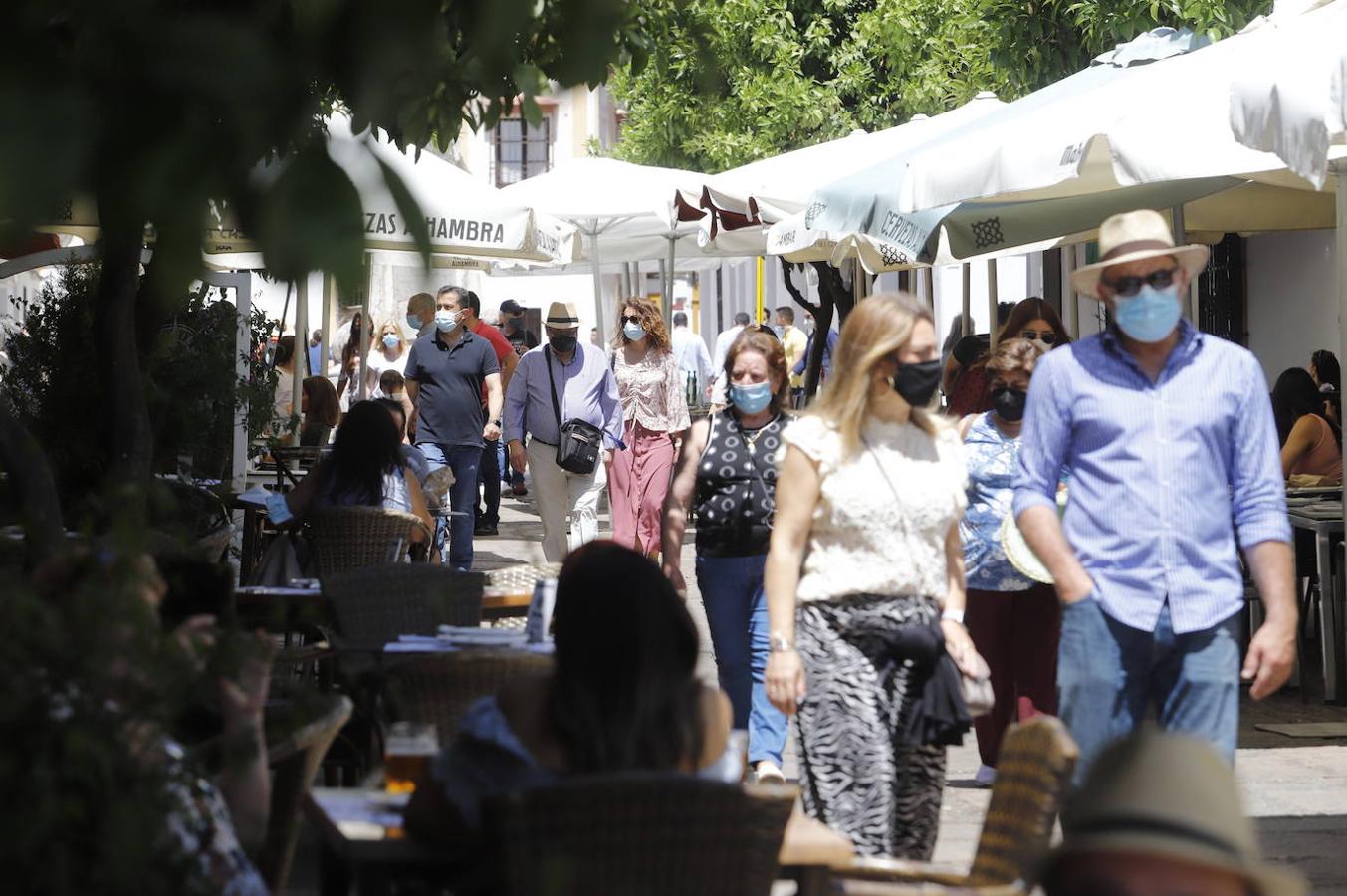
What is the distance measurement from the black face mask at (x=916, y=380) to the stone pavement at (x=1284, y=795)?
4.05 feet

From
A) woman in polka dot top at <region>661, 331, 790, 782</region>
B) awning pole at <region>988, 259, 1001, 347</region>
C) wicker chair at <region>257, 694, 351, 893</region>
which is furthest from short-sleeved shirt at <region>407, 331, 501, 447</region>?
wicker chair at <region>257, 694, 351, 893</region>

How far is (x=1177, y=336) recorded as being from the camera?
4.83 metres

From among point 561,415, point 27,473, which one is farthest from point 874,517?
point 561,415

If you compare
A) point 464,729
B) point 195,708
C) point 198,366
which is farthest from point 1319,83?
point 198,366

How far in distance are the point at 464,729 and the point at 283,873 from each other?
Answer: 0.78m

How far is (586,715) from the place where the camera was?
3518mm

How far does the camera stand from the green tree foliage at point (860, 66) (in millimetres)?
19203

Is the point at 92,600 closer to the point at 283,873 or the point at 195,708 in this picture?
the point at 195,708

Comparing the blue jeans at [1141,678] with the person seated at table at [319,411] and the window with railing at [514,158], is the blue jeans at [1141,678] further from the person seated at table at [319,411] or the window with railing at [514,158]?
the window with railing at [514,158]

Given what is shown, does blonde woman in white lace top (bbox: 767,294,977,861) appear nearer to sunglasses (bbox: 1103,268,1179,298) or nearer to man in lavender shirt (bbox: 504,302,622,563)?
sunglasses (bbox: 1103,268,1179,298)

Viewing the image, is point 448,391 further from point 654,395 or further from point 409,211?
point 409,211

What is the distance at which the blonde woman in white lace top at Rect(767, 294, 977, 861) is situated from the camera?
4.95m

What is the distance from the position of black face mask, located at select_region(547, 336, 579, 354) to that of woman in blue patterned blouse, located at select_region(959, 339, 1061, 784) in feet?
17.8

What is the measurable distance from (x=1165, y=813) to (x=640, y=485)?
10.7 meters
